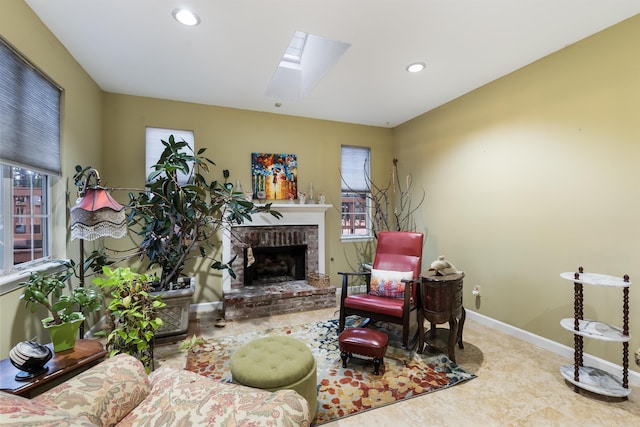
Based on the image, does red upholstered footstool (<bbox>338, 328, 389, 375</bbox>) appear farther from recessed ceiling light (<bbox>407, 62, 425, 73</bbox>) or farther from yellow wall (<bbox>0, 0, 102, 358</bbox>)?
recessed ceiling light (<bbox>407, 62, 425, 73</bbox>)

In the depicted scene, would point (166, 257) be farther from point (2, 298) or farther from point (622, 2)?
point (622, 2)

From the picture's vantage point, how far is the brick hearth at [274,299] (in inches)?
148

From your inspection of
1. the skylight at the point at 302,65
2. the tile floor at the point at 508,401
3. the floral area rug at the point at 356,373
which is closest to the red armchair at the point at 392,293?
the floral area rug at the point at 356,373

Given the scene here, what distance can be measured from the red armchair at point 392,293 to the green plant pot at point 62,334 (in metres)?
2.23

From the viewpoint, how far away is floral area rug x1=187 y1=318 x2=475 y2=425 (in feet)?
6.93

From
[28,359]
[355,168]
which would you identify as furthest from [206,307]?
[355,168]

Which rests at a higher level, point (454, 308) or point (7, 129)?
point (7, 129)

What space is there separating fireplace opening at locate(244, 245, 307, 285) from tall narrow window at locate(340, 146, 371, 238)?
0.90 m

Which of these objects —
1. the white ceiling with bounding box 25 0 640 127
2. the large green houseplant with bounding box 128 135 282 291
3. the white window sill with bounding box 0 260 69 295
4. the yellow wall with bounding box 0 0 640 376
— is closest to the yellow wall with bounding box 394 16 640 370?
the yellow wall with bounding box 0 0 640 376

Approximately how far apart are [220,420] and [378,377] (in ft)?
5.58

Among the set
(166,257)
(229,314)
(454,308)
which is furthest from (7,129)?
(454,308)

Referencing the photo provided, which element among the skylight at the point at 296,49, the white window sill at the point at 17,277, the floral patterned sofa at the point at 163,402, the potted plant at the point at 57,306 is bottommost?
the floral patterned sofa at the point at 163,402

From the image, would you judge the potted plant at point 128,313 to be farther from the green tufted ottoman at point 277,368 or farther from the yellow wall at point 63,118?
the green tufted ottoman at point 277,368

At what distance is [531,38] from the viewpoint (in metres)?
2.59
